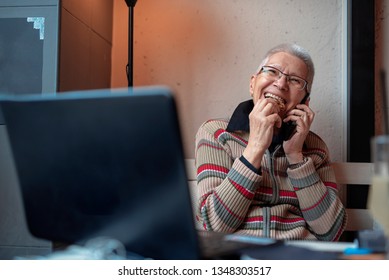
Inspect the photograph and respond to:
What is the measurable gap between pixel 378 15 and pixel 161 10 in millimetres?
1047

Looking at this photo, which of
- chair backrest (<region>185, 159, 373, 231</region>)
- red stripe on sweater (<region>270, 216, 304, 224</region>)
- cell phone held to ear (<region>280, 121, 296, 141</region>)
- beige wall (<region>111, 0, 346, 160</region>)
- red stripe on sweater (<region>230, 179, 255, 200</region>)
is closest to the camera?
red stripe on sweater (<region>230, 179, 255, 200</region>)

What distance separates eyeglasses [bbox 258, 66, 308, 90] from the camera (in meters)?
1.58

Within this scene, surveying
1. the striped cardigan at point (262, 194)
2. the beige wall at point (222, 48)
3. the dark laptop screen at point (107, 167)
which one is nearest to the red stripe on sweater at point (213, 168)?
the striped cardigan at point (262, 194)

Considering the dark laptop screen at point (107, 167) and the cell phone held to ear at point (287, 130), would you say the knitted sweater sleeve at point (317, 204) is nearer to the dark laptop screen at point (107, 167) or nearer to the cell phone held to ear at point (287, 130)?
the cell phone held to ear at point (287, 130)

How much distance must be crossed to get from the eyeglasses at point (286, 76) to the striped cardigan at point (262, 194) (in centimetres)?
24

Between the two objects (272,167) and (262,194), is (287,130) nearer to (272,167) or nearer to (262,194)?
(272,167)

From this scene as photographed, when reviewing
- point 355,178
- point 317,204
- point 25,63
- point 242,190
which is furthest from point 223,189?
point 25,63

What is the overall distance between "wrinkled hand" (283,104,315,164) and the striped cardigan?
46mm

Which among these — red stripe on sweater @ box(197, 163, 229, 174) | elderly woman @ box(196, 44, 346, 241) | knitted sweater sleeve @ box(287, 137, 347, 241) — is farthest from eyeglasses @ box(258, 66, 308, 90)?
red stripe on sweater @ box(197, 163, 229, 174)

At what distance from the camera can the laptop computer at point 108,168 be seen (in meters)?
0.57

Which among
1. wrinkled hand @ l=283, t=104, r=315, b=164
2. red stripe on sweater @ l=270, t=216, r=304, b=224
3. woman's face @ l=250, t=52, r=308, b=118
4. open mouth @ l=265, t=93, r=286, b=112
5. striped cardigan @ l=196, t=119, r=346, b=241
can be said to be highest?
woman's face @ l=250, t=52, r=308, b=118

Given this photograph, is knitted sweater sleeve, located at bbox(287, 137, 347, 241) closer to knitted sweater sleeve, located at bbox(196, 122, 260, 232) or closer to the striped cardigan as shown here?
the striped cardigan

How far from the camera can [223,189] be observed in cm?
135

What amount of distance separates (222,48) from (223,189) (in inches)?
39.1
